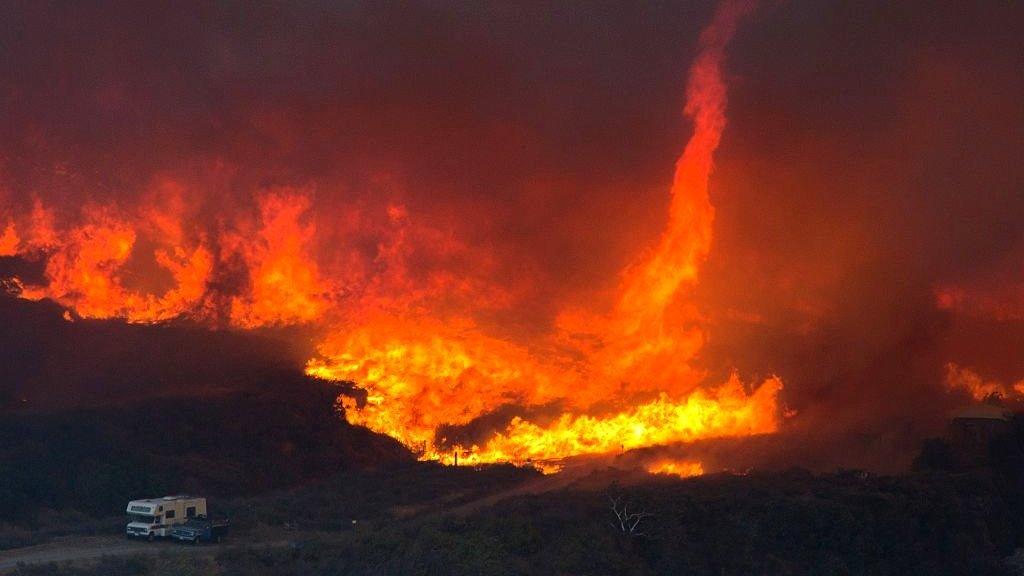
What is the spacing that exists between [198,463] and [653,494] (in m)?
20.3

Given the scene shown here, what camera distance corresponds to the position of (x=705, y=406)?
43.7 metres

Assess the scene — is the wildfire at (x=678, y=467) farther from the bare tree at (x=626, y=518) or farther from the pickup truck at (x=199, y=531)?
the pickup truck at (x=199, y=531)

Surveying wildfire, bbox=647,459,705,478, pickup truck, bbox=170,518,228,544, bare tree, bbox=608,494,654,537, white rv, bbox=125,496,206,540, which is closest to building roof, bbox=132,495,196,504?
white rv, bbox=125,496,206,540

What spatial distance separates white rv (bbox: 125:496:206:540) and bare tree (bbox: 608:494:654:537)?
16.2m

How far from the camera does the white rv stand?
3688cm

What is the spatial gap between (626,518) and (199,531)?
15800 millimetres

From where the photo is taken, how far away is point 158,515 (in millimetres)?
37156

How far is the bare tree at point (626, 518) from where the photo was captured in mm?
33812

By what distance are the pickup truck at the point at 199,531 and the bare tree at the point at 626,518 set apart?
48.8ft

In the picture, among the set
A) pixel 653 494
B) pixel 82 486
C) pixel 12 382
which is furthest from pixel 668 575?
pixel 12 382

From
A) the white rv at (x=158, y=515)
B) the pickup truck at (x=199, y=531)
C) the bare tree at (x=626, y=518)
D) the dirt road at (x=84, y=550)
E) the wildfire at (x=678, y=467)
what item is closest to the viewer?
the dirt road at (x=84, y=550)

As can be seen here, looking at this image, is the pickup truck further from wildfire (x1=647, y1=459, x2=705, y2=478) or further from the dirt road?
wildfire (x1=647, y1=459, x2=705, y2=478)

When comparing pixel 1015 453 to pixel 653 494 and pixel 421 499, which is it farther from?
pixel 421 499

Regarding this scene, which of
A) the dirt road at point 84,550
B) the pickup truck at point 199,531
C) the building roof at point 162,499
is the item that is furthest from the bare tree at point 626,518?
the building roof at point 162,499
